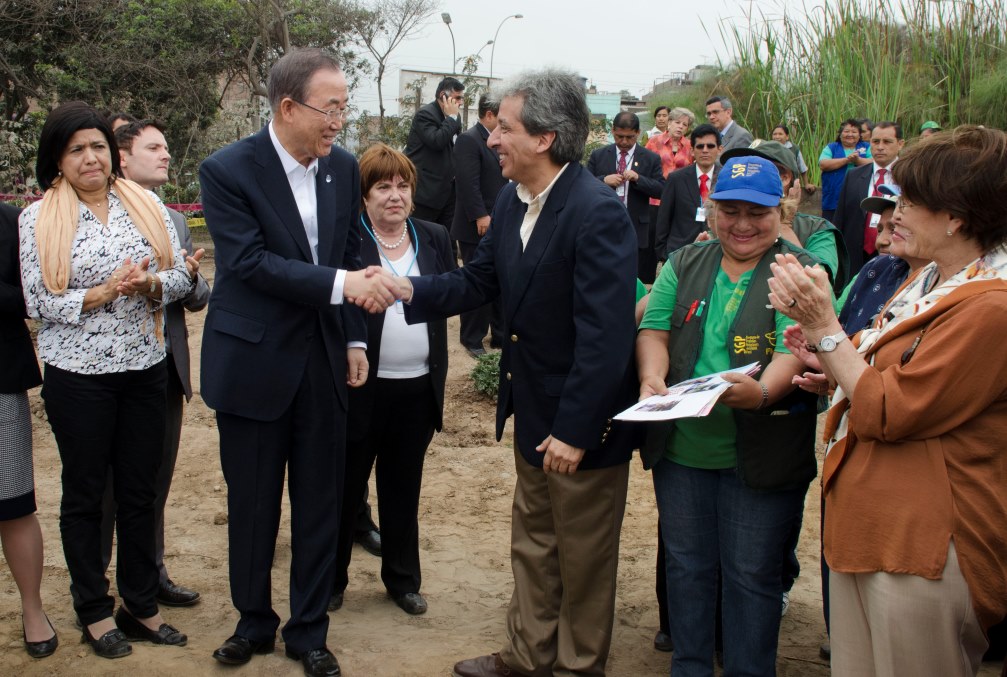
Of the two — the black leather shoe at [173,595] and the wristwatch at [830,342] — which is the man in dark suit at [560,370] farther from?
the black leather shoe at [173,595]

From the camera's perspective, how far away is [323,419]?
3.46 m

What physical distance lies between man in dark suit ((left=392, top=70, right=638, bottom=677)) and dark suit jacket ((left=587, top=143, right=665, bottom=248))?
17.4 ft

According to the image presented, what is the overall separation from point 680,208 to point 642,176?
801 mm

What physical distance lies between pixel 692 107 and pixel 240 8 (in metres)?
9.77

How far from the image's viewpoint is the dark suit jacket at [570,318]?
302cm

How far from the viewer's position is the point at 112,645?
358 cm

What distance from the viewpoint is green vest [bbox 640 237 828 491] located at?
2.91 m

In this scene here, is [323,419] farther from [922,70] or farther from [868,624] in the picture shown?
[922,70]

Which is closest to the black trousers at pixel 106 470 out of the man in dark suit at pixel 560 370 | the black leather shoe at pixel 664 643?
the man in dark suit at pixel 560 370

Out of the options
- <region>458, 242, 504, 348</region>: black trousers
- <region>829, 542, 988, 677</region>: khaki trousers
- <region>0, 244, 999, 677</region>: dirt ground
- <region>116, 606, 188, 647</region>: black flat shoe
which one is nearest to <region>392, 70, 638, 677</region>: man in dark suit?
<region>0, 244, 999, 677</region>: dirt ground

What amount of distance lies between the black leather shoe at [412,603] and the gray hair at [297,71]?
226cm

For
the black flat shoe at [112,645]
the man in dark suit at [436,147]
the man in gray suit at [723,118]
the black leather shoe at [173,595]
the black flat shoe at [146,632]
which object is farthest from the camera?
the man in gray suit at [723,118]

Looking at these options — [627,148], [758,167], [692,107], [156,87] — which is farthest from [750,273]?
[156,87]

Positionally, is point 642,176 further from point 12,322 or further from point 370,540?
point 12,322
